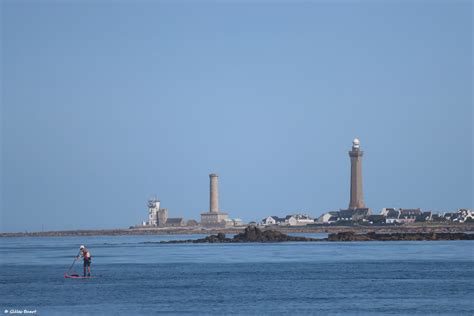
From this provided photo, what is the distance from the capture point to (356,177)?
139250mm

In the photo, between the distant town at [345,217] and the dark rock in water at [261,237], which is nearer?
the dark rock in water at [261,237]

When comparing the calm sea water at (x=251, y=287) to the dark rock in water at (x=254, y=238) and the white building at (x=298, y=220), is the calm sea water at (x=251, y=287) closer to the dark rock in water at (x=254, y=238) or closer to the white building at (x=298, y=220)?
the dark rock in water at (x=254, y=238)

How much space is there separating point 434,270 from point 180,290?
49.8 feet

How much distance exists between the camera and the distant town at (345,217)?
467ft

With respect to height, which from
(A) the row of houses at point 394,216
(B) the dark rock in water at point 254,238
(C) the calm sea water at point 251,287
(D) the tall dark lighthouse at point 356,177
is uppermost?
(D) the tall dark lighthouse at point 356,177

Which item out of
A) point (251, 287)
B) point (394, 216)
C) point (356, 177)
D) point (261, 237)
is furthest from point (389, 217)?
point (251, 287)

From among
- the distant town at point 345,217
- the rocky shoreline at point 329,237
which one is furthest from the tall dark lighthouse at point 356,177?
the rocky shoreline at point 329,237

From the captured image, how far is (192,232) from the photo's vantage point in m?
162

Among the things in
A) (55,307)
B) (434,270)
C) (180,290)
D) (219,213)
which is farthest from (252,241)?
(55,307)

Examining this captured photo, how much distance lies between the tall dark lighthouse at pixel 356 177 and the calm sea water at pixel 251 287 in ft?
255

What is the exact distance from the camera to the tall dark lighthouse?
13950 centimetres

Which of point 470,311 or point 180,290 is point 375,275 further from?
point 470,311

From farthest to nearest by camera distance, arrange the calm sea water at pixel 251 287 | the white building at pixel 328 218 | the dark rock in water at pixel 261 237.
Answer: the white building at pixel 328 218
the dark rock in water at pixel 261 237
the calm sea water at pixel 251 287

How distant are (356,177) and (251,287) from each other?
99897 mm
